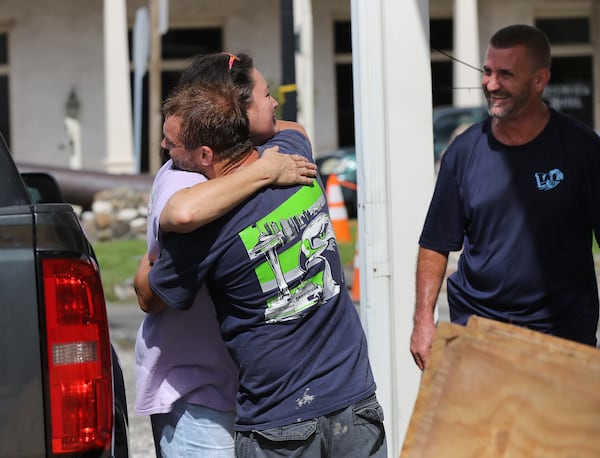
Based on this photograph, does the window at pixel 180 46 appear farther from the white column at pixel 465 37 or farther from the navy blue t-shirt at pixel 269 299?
the navy blue t-shirt at pixel 269 299

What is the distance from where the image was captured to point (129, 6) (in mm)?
24203

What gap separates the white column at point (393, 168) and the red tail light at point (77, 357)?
167 centimetres

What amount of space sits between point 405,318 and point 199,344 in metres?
1.35

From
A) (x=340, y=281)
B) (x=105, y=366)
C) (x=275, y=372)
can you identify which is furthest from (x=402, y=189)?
(x=105, y=366)

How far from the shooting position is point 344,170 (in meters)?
15.8

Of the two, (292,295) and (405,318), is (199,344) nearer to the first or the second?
(292,295)

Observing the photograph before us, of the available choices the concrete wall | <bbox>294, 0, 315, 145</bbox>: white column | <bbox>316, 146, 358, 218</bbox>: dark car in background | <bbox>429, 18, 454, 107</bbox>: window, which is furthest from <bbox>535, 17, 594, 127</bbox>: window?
the concrete wall

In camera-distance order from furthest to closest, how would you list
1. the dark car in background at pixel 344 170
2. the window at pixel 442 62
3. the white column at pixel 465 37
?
the window at pixel 442 62, the white column at pixel 465 37, the dark car in background at pixel 344 170

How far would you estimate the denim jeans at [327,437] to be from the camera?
2.68m

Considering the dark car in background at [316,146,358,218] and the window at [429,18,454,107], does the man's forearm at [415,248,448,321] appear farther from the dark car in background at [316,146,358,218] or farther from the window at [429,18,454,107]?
the window at [429,18,454,107]

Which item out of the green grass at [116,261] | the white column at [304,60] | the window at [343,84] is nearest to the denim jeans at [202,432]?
the green grass at [116,261]

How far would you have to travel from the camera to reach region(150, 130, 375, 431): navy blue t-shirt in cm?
269

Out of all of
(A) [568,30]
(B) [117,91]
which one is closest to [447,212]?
(B) [117,91]

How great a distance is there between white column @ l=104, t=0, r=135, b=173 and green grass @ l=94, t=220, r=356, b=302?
8265 millimetres
